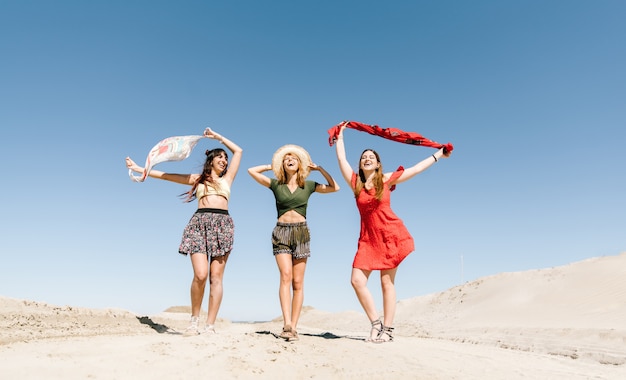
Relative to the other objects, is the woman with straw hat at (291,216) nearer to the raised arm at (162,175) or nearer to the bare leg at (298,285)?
the bare leg at (298,285)

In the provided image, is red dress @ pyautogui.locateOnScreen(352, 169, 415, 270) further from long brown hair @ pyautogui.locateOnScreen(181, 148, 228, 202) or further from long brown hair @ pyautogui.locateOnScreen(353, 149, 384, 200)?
long brown hair @ pyautogui.locateOnScreen(181, 148, 228, 202)

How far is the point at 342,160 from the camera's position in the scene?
7.28 m

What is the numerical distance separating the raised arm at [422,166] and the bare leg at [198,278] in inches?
121

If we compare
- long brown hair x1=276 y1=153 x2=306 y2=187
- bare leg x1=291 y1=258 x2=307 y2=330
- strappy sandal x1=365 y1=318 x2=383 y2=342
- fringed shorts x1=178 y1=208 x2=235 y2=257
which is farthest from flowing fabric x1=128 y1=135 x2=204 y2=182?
strappy sandal x1=365 y1=318 x2=383 y2=342

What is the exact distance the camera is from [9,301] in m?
11.4

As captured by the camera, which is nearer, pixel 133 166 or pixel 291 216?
pixel 291 216

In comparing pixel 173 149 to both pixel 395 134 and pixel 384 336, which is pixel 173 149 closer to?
pixel 395 134

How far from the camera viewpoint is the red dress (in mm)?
6895

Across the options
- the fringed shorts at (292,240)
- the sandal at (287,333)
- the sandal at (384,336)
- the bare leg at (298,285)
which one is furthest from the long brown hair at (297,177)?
the sandal at (384,336)

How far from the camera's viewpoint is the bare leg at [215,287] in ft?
22.5

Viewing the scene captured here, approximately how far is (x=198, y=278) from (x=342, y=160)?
8.95 feet

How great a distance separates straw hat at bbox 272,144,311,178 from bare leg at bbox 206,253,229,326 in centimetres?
151

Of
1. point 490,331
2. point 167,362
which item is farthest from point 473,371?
point 490,331

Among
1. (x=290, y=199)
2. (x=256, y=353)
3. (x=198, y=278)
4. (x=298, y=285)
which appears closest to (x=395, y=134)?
(x=290, y=199)
